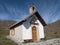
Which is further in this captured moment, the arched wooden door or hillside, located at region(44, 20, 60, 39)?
hillside, located at region(44, 20, 60, 39)

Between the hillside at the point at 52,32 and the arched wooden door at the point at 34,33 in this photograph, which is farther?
the hillside at the point at 52,32

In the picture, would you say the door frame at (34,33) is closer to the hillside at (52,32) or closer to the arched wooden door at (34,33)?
the arched wooden door at (34,33)

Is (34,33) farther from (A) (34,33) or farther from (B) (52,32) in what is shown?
(B) (52,32)

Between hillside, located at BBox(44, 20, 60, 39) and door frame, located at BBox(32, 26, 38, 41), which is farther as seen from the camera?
hillside, located at BBox(44, 20, 60, 39)

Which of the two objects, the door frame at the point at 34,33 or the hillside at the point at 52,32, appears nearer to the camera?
the door frame at the point at 34,33

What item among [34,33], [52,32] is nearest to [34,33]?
[34,33]

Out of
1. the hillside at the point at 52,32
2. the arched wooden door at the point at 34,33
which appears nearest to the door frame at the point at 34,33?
the arched wooden door at the point at 34,33

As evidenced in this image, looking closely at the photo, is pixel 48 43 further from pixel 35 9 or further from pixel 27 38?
pixel 35 9

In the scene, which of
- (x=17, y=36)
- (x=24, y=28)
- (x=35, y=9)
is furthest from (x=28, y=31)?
(x=35, y=9)

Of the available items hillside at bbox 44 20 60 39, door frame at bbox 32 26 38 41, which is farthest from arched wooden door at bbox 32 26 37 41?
hillside at bbox 44 20 60 39

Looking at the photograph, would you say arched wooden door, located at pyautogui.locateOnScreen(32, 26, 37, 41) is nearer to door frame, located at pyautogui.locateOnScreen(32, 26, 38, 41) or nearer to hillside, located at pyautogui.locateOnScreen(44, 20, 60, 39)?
door frame, located at pyautogui.locateOnScreen(32, 26, 38, 41)

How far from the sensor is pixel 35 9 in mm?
22484

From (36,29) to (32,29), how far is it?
97cm

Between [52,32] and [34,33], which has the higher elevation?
[52,32]
